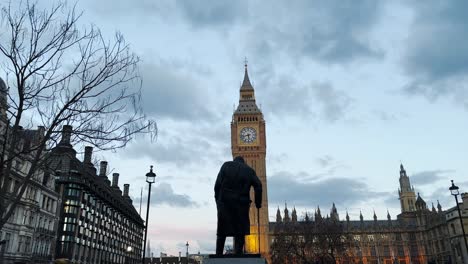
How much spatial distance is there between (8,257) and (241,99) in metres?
82.4

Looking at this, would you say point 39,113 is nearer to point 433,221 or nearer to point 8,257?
point 8,257

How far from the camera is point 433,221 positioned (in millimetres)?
113125

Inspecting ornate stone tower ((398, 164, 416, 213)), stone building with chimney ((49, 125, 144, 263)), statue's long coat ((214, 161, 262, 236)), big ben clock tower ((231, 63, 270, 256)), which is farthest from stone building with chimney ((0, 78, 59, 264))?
ornate stone tower ((398, 164, 416, 213))

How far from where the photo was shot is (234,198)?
12.0 metres

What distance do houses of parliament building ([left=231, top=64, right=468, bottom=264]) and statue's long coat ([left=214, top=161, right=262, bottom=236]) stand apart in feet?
265

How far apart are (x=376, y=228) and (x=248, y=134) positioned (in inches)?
2332

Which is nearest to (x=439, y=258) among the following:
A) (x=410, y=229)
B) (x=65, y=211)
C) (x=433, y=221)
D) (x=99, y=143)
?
(x=433, y=221)

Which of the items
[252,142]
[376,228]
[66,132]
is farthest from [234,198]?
[376,228]

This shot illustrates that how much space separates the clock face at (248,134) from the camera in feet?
353

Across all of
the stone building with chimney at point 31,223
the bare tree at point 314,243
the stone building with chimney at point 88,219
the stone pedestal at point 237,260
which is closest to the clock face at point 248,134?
the stone building with chimney at point 88,219

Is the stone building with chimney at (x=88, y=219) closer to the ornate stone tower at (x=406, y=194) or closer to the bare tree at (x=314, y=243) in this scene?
the bare tree at (x=314, y=243)

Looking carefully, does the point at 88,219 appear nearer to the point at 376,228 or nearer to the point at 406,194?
the point at 376,228

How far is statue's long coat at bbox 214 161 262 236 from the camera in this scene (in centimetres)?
1183

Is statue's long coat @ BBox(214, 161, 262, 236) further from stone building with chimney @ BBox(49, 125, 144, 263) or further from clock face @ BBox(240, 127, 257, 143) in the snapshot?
clock face @ BBox(240, 127, 257, 143)
